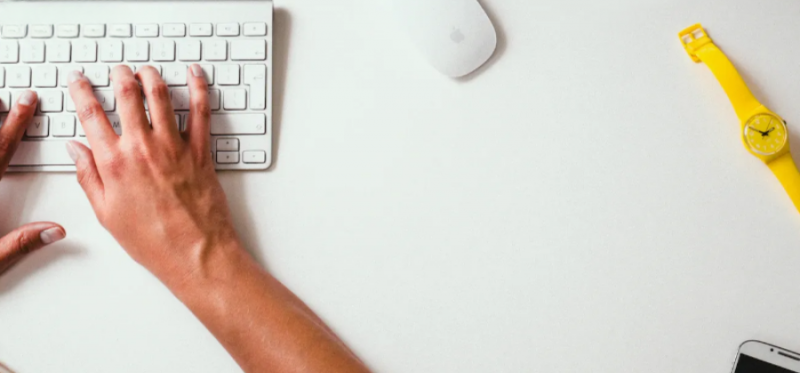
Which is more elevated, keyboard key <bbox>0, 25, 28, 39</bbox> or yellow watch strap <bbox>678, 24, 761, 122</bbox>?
keyboard key <bbox>0, 25, 28, 39</bbox>

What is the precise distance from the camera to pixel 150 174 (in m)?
0.61

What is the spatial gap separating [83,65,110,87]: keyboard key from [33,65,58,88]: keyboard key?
0.11 feet

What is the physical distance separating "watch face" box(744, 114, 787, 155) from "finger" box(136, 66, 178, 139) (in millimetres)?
639

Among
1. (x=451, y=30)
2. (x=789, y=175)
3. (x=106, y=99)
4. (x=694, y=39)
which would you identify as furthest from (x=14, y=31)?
(x=789, y=175)

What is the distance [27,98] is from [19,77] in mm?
34

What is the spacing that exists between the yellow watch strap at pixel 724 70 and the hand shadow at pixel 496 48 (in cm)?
21

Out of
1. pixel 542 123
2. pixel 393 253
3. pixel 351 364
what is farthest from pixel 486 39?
pixel 351 364

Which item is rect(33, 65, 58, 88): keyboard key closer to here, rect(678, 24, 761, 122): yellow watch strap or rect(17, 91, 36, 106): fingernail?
rect(17, 91, 36, 106): fingernail

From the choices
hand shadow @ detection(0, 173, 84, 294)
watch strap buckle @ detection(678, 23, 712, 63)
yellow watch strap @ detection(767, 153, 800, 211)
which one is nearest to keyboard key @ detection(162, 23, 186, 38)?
hand shadow @ detection(0, 173, 84, 294)

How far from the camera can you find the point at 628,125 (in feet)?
2.16

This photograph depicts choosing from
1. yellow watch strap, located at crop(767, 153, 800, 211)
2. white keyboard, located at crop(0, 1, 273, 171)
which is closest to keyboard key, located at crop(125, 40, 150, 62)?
white keyboard, located at crop(0, 1, 273, 171)

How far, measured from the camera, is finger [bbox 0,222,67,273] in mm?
609

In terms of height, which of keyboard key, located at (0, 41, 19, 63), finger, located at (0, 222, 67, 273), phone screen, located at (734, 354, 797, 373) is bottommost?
phone screen, located at (734, 354, 797, 373)

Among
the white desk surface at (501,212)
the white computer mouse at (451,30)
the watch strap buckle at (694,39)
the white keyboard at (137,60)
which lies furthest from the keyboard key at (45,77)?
the watch strap buckle at (694,39)
